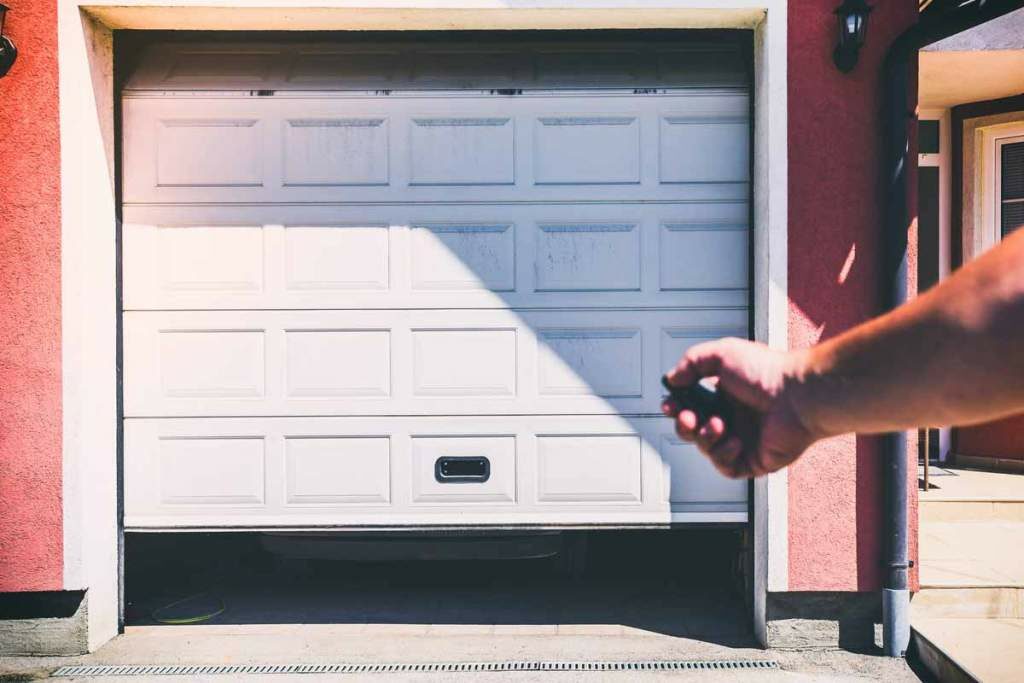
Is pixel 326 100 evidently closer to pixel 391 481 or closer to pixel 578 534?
pixel 391 481

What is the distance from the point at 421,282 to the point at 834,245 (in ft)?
7.21

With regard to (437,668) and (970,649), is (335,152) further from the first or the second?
(970,649)

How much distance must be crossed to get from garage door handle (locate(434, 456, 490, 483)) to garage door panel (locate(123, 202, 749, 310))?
0.86m

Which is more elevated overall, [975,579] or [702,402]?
[702,402]

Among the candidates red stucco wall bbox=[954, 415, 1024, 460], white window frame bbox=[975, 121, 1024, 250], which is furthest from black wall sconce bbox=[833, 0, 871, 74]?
red stucco wall bbox=[954, 415, 1024, 460]

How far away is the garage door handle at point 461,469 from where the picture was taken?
14.8 feet

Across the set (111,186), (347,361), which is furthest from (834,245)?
(111,186)

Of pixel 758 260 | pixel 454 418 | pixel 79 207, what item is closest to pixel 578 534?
pixel 454 418

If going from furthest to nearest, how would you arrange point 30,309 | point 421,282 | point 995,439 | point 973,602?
point 995,439
point 421,282
point 973,602
point 30,309

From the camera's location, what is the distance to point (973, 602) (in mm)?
4332

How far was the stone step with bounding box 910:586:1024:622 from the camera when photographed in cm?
431

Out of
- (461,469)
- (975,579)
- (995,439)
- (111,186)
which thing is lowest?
(975,579)

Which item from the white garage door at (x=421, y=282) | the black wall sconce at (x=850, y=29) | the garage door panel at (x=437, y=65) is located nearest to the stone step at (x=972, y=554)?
the white garage door at (x=421, y=282)

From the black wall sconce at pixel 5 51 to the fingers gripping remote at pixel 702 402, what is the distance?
403 centimetres
